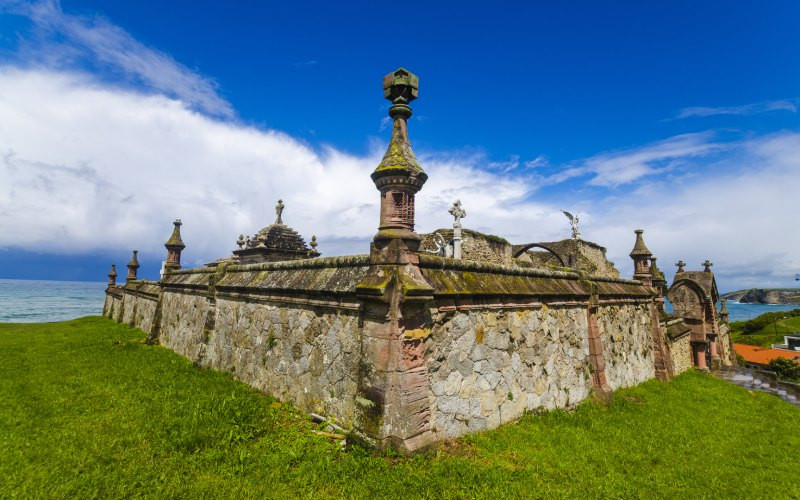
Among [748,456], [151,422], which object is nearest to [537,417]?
[748,456]

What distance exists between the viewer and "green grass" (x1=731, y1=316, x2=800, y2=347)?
5709cm

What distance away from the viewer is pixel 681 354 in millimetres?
19500

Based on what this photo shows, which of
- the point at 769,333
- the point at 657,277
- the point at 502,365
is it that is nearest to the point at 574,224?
the point at 657,277

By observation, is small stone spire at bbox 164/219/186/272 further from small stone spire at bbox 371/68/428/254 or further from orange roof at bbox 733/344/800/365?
orange roof at bbox 733/344/800/365

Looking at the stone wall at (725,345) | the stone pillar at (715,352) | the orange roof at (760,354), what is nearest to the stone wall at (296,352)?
the stone pillar at (715,352)

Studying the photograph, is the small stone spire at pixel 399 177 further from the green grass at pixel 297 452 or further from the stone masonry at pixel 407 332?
the green grass at pixel 297 452

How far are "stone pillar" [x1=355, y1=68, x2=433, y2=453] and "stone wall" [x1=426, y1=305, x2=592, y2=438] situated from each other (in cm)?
52

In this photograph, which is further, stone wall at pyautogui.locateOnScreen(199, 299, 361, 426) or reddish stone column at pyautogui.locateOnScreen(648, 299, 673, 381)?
reddish stone column at pyautogui.locateOnScreen(648, 299, 673, 381)

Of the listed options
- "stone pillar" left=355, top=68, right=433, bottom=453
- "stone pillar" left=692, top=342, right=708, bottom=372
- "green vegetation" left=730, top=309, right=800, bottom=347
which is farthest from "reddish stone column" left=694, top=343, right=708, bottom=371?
"green vegetation" left=730, top=309, right=800, bottom=347

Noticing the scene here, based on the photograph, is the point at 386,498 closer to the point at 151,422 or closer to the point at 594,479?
the point at 594,479

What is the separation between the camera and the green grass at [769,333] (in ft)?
187

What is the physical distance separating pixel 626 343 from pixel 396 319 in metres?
9.92

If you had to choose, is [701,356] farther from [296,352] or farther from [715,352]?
[296,352]

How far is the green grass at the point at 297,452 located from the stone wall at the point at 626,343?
1.53 m
